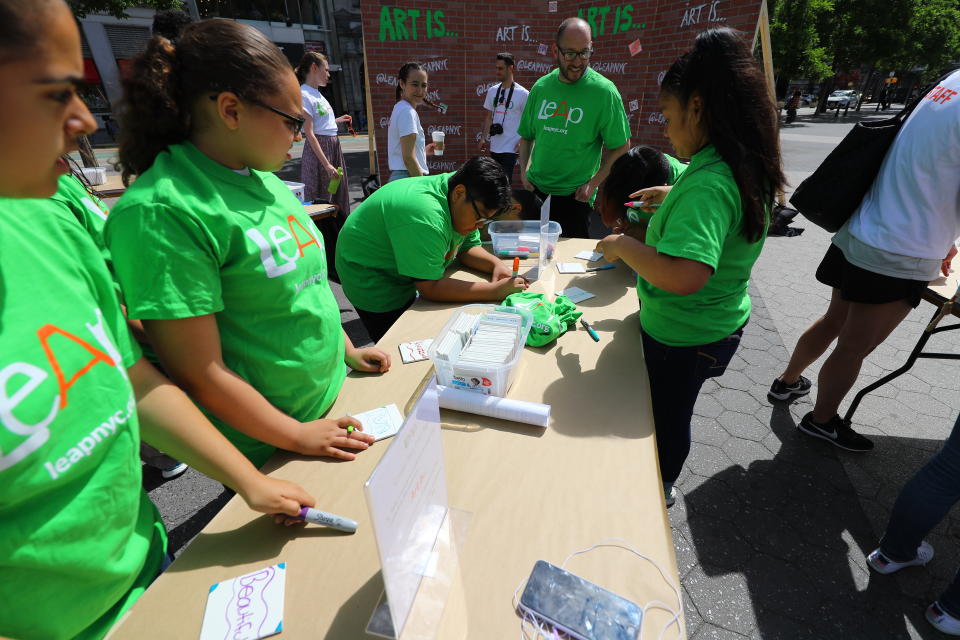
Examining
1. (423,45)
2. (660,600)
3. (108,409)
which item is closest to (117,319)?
(108,409)

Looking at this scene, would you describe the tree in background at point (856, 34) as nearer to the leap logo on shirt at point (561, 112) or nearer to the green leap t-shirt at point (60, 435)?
the leap logo on shirt at point (561, 112)

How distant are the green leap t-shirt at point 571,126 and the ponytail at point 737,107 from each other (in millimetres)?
2088

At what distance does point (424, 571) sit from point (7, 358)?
0.67 metres

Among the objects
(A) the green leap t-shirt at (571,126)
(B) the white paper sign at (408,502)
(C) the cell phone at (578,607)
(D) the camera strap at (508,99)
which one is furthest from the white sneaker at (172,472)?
(D) the camera strap at (508,99)

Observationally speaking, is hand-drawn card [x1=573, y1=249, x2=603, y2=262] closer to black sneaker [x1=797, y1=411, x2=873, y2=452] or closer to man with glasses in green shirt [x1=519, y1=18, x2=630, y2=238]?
man with glasses in green shirt [x1=519, y1=18, x2=630, y2=238]

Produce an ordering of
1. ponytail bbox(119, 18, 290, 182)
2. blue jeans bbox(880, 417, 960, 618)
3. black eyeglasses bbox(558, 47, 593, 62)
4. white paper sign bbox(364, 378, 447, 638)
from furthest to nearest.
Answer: black eyeglasses bbox(558, 47, 593, 62) → blue jeans bbox(880, 417, 960, 618) → ponytail bbox(119, 18, 290, 182) → white paper sign bbox(364, 378, 447, 638)

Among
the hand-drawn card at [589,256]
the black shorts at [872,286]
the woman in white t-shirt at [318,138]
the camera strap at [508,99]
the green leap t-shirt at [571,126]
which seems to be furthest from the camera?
the camera strap at [508,99]

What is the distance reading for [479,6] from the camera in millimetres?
6051

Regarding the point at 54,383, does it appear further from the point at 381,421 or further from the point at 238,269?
the point at 381,421

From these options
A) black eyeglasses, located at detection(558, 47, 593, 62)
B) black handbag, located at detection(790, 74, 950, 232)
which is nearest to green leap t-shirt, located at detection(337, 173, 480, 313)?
black handbag, located at detection(790, 74, 950, 232)

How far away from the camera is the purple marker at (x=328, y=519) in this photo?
35.5 inches

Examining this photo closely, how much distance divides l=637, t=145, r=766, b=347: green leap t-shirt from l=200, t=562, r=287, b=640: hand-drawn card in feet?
3.85

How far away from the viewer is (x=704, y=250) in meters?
1.15

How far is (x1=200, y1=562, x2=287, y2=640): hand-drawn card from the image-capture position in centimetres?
75
